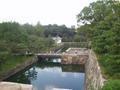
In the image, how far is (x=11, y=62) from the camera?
108 feet

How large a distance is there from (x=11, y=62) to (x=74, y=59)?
1182 centimetres

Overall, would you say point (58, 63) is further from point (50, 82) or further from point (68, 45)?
point (68, 45)

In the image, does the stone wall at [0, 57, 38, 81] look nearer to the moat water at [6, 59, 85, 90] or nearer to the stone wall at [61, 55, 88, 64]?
the moat water at [6, 59, 85, 90]

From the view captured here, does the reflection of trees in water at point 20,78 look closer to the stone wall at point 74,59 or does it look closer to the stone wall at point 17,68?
the stone wall at point 17,68

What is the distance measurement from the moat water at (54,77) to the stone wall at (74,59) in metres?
1.45

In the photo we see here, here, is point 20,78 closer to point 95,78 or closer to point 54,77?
point 54,77

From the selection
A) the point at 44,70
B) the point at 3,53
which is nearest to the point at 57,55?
the point at 44,70

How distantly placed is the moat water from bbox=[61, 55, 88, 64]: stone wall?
4.77 ft

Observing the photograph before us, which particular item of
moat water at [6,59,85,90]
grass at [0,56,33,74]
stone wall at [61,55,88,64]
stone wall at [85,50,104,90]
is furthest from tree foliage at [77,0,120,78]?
grass at [0,56,33,74]

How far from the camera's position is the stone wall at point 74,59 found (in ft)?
132

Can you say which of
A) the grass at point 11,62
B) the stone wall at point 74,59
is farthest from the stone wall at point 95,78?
the stone wall at point 74,59

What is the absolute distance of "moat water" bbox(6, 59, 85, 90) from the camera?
85.7 feet

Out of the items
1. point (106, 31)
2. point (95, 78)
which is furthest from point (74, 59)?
point (95, 78)

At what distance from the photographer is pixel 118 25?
1359 centimetres
